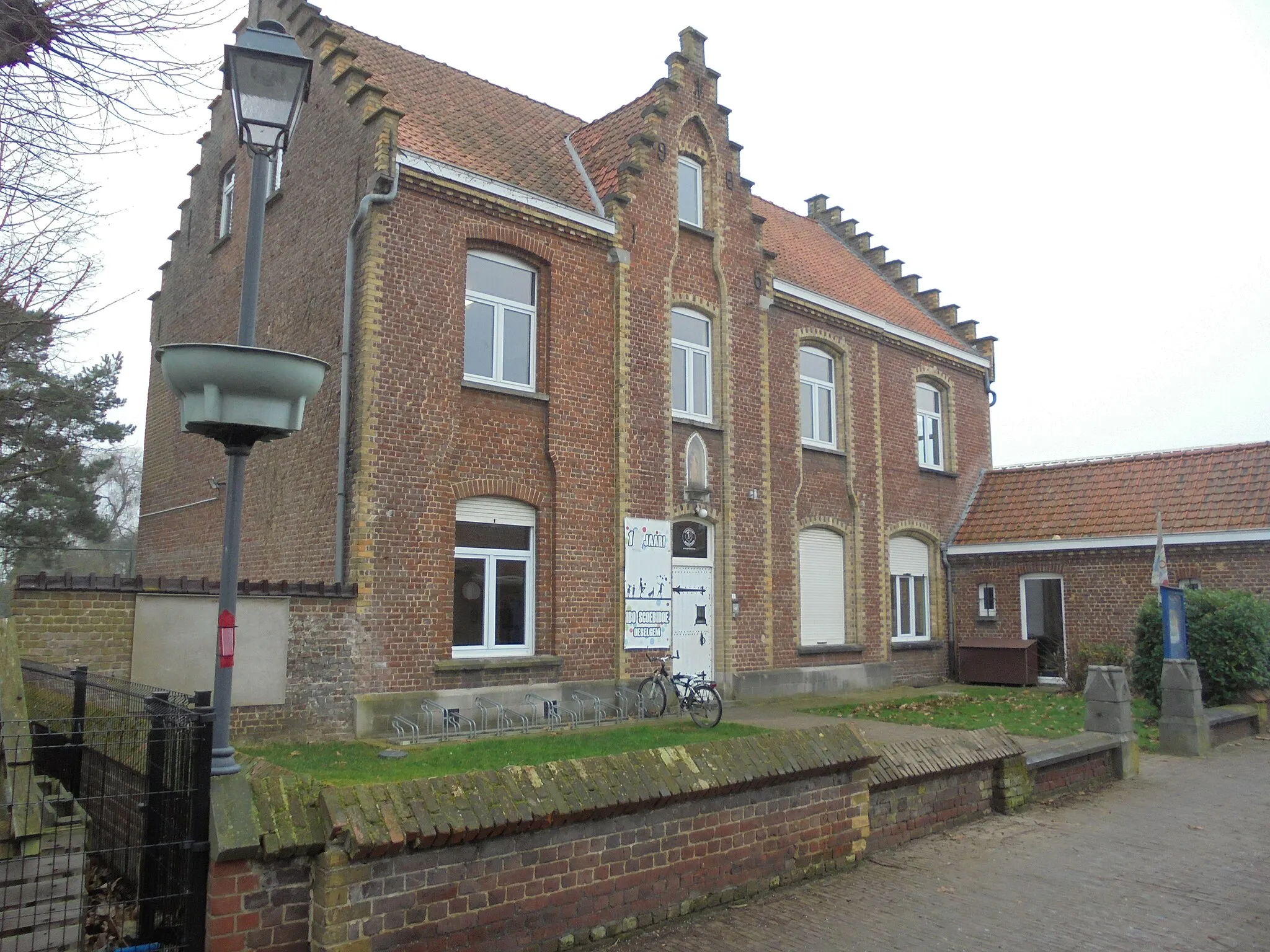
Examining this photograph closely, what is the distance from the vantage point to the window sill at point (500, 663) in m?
12.9

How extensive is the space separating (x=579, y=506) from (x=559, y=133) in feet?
25.4

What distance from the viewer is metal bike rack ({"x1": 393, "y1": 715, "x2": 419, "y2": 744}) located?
11.9m

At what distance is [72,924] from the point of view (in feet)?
18.4

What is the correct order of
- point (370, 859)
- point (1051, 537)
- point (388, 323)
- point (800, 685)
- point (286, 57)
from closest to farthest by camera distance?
1. point (370, 859)
2. point (286, 57)
3. point (388, 323)
4. point (800, 685)
5. point (1051, 537)

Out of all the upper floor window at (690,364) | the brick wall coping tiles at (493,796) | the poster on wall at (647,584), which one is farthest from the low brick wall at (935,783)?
the upper floor window at (690,364)

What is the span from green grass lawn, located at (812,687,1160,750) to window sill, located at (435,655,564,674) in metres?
4.79

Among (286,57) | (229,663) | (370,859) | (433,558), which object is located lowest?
(370,859)

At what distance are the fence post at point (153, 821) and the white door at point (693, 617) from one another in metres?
11.1

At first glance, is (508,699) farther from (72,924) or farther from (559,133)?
(559,133)

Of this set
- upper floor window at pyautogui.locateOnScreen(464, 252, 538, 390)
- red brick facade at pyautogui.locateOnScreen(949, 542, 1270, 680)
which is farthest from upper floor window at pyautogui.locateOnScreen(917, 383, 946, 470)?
upper floor window at pyautogui.locateOnScreen(464, 252, 538, 390)

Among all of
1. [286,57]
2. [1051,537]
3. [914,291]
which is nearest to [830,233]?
[914,291]

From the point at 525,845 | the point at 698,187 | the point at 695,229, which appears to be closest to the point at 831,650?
the point at 695,229

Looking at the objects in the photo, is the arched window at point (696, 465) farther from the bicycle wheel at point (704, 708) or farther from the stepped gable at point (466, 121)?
the stepped gable at point (466, 121)

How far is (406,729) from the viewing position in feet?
39.8
